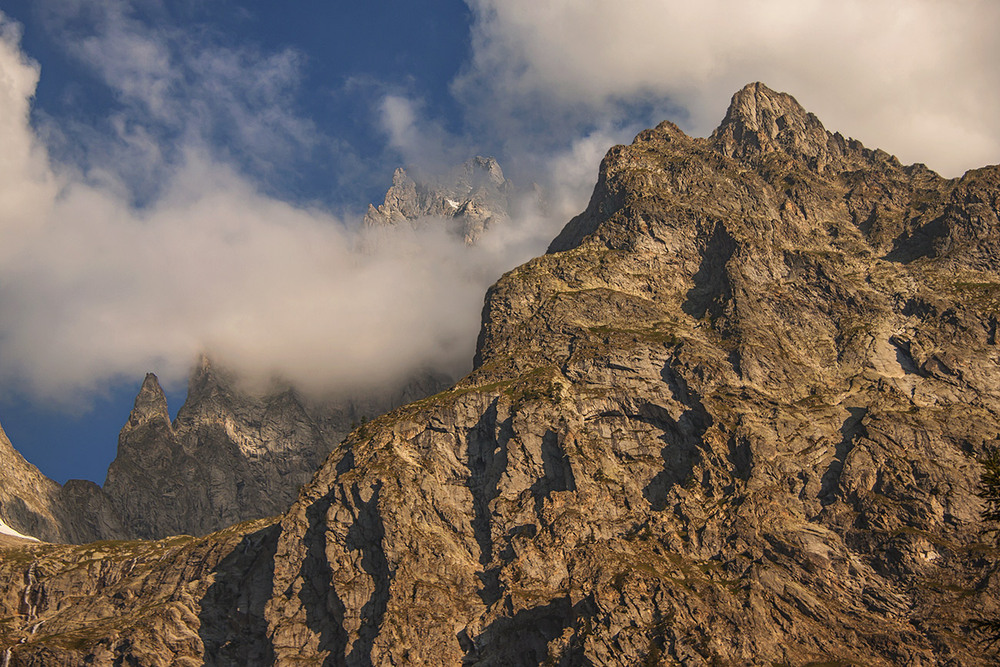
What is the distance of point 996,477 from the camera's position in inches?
4085

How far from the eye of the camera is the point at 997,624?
99188mm

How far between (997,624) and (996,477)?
15.4 meters

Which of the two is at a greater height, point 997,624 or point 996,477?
point 996,477
